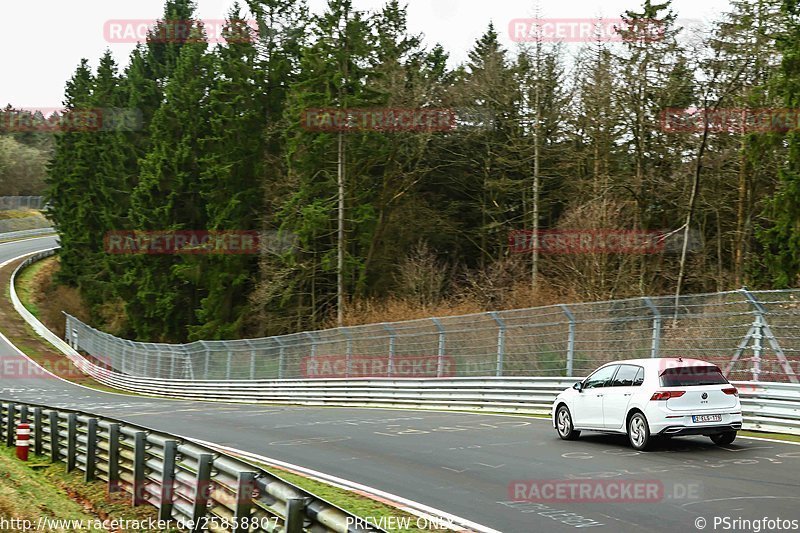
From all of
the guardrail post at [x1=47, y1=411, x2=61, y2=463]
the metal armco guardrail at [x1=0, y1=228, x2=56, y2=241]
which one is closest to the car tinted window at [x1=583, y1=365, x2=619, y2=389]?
the guardrail post at [x1=47, y1=411, x2=61, y2=463]

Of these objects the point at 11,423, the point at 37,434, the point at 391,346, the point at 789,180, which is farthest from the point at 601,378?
the point at 789,180

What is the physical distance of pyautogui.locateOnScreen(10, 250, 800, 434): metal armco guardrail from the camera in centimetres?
1623

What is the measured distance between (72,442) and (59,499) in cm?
288

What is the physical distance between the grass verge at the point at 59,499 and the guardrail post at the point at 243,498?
240 cm

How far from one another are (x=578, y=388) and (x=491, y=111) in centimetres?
3129

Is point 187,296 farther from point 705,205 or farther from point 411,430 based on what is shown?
point 411,430

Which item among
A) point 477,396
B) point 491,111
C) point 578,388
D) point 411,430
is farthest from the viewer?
point 491,111

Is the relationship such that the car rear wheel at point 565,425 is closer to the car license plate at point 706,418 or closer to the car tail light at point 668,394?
the car tail light at point 668,394

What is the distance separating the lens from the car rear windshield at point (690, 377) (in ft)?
47.6

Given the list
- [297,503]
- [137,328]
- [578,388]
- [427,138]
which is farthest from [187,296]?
[297,503]

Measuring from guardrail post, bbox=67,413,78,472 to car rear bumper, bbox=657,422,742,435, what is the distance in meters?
9.74

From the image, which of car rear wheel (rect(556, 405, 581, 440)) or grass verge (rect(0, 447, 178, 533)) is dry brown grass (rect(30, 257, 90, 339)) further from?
car rear wheel (rect(556, 405, 581, 440))

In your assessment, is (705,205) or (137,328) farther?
(137,328)

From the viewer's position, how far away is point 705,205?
38969 mm
